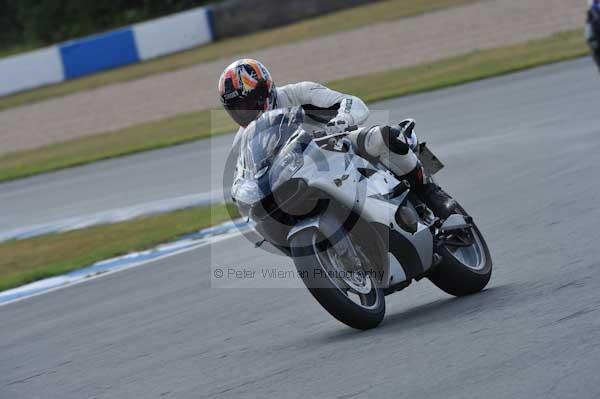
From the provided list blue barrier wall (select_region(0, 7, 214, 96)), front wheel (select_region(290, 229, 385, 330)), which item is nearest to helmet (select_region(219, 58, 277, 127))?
front wheel (select_region(290, 229, 385, 330))

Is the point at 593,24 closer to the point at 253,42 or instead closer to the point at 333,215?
the point at 333,215

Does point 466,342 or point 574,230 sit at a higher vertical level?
point 466,342

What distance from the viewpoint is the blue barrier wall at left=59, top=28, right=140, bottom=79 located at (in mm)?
30000

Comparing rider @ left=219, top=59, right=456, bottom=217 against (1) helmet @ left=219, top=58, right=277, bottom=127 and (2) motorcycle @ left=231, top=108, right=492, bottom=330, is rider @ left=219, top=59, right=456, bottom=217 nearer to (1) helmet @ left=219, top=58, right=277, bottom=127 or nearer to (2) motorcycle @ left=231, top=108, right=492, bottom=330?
(1) helmet @ left=219, top=58, right=277, bottom=127

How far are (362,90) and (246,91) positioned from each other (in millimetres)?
13309

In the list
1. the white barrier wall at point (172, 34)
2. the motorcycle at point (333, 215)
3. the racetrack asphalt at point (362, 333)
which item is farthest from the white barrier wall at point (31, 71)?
the motorcycle at point (333, 215)

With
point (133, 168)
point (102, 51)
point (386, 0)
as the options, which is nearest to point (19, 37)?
point (102, 51)

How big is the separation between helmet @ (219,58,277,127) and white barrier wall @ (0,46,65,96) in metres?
25.0

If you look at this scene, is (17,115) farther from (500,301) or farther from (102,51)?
(500,301)

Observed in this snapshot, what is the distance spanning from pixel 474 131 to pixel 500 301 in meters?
7.34

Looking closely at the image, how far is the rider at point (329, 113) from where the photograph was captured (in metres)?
5.75

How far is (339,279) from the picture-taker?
5375 millimetres

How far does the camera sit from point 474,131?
12.8 m

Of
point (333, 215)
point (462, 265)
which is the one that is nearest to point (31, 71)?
point (462, 265)
